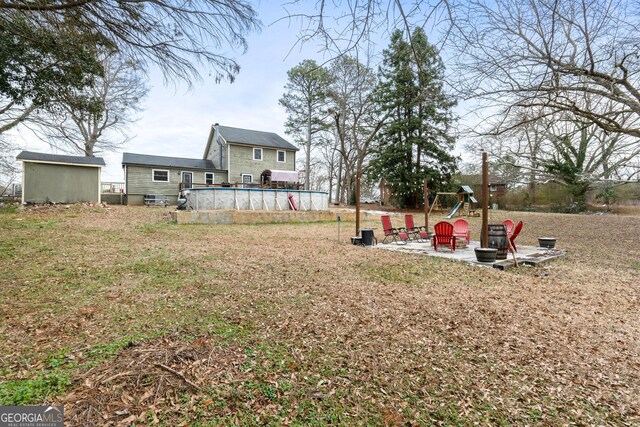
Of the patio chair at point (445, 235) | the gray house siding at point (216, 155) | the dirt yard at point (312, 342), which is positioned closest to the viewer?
the dirt yard at point (312, 342)

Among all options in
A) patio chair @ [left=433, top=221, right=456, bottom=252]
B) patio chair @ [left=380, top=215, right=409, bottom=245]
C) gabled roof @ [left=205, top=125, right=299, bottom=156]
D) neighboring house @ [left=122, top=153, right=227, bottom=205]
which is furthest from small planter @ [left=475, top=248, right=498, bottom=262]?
neighboring house @ [left=122, top=153, right=227, bottom=205]

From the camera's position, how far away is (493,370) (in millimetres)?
2715

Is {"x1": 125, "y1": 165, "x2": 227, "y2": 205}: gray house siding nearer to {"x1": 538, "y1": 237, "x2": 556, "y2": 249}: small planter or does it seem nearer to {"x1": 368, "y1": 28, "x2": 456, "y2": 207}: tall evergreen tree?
{"x1": 368, "y1": 28, "x2": 456, "y2": 207}: tall evergreen tree

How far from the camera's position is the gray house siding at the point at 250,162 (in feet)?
77.7

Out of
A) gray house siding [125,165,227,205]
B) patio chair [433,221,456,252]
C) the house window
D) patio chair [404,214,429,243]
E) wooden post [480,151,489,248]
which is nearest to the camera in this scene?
wooden post [480,151,489,248]

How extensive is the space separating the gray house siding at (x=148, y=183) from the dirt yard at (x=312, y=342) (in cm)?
1638

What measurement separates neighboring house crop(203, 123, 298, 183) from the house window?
404cm

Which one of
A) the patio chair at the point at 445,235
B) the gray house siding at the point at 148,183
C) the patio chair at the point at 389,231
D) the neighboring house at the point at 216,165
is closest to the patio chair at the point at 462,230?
the patio chair at the point at 445,235

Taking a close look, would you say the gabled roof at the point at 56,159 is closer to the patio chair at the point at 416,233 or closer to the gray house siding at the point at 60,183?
the gray house siding at the point at 60,183

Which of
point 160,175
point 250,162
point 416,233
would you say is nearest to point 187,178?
point 160,175

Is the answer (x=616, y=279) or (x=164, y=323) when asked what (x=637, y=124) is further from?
(x=164, y=323)

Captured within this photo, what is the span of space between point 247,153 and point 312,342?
22.8 meters

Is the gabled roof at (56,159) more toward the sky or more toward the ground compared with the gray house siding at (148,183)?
more toward the sky

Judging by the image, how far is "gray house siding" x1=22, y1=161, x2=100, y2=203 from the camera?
15328 mm
